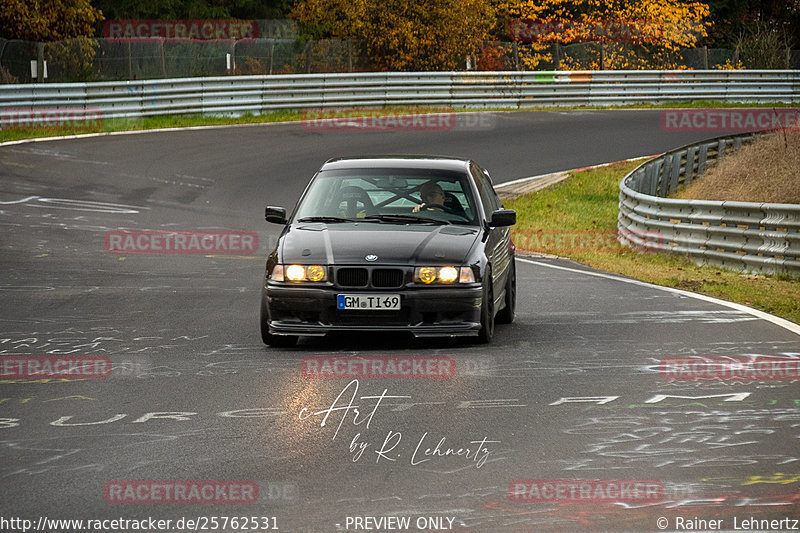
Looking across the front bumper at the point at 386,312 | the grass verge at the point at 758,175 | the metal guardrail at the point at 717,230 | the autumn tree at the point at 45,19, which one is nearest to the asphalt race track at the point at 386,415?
the front bumper at the point at 386,312

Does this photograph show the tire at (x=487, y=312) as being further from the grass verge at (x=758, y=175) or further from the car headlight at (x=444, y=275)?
the grass verge at (x=758, y=175)

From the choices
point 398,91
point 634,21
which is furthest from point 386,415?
point 634,21

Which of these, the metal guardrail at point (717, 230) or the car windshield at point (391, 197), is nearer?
the car windshield at point (391, 197)

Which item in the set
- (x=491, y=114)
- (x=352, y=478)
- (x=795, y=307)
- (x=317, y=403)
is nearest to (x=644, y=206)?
(x=795, y=307)

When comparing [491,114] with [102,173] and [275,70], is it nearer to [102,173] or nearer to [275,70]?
[275,70]

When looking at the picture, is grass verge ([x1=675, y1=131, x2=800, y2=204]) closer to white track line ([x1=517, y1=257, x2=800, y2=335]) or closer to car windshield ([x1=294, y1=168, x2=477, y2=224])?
white track line ([x1=517, y1=257, x2=800, y2=335])

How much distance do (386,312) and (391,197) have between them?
5.14ft

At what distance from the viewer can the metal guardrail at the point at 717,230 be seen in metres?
16.2

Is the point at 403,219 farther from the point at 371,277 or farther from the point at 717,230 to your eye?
the point at 717,230

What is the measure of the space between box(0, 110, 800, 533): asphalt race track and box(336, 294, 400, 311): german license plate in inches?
14.5

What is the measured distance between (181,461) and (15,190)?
16750mm

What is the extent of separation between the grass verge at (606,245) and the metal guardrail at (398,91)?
1054 cm

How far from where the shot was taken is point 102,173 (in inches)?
964
